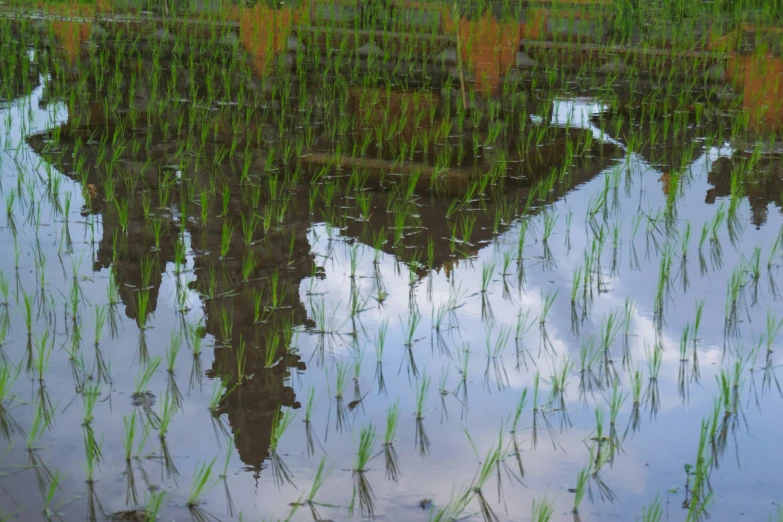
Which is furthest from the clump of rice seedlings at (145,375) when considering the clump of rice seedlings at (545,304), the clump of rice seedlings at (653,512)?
the clump of rice seedlings at (653,512)

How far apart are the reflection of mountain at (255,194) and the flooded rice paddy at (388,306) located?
0.06ft

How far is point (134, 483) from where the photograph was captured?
2498mm

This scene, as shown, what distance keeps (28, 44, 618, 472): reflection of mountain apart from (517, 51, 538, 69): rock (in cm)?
137

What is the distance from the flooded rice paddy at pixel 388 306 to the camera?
2.57 meters

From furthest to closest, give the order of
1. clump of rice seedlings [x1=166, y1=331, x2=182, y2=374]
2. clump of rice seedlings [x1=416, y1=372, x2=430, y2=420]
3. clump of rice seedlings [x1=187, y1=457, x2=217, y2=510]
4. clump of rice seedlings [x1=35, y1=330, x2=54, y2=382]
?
1. clump of rice seedlings [x1=166, y1=331, x2=182, y2=374]
2. clump of rice seedlings [x1=35, y1=330, x2=54, y2=382]
3. clump of rice seedlings [x1=416, y1=372, x2=430, y2=420]
4. clump of rice seedlings [x1=187, y1=457, x2=217, y2=510]

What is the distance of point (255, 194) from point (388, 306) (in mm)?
1443

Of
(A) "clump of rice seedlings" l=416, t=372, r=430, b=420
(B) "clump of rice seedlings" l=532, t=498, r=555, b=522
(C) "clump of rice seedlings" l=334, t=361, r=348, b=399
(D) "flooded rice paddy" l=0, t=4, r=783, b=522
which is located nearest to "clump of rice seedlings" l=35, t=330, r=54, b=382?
(D) "flooded rice paddy" l=0, t=4, r=783, b=522

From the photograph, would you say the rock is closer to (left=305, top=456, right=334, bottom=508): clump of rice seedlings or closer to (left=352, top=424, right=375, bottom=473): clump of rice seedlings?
(left=352, top=424, right=375, bottom=473): clump of rice seedlings

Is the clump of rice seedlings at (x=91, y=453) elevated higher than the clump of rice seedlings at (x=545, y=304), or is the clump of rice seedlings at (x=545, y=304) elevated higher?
the clump of rice seedlings at (x=545, y=304)

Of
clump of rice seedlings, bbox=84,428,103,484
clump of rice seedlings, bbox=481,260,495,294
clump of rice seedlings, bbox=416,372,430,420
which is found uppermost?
clump of rice seedlings, bbox=481,260,495,294

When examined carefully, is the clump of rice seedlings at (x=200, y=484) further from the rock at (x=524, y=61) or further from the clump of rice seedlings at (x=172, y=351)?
the rock at (x=524, y=61)

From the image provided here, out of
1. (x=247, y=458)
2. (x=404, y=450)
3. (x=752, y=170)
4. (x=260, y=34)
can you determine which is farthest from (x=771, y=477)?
(x=260, y=34)

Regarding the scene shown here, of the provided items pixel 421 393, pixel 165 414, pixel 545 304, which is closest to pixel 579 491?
pixel 421 393

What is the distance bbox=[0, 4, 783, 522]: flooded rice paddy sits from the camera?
2.57 metres
